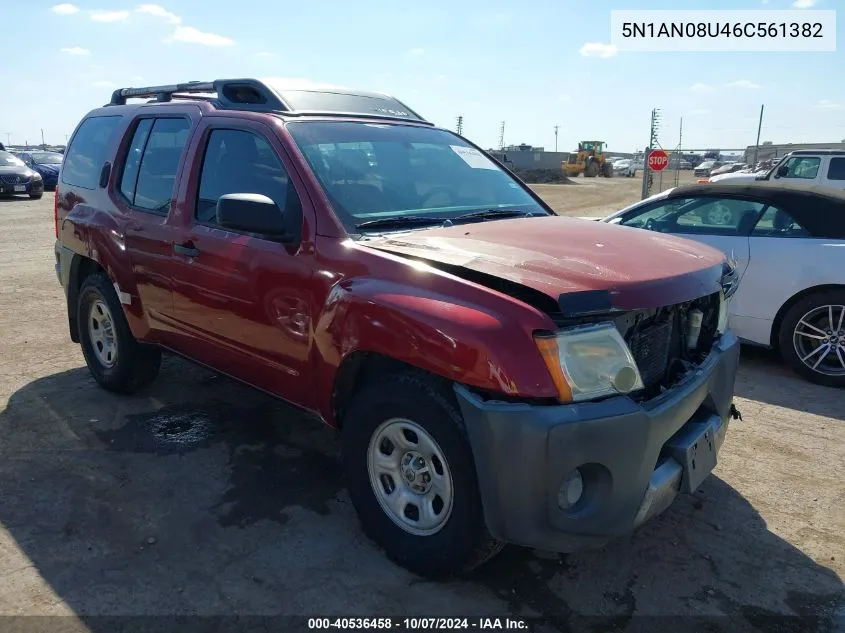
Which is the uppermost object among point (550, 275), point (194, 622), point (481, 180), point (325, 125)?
point (325, 125)

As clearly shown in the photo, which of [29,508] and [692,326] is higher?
[692,326]

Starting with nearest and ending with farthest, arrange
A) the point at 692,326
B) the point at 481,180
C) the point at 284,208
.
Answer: the point at 692,326 → the point at 284,208 → the point at 481,180

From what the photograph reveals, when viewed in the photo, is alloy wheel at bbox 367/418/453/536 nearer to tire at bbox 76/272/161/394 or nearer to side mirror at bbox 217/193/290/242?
side mirror at bbox 217/193/290/242

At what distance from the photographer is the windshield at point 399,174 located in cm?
335

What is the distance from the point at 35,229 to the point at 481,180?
13.0 meters

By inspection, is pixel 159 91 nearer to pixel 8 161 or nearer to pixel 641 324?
pixel 641 324

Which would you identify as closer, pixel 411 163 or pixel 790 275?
pixel 411 163

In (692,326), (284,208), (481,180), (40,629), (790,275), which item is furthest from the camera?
(790,275)

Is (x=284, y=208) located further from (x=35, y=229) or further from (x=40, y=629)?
(x=35, y=229)

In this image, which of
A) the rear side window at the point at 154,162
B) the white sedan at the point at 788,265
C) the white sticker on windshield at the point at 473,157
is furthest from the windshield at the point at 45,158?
the white sedan at the point at 788,265

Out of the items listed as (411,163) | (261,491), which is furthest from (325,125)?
(261,491)

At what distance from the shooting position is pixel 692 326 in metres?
3.12

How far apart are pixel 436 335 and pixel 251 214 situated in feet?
3.81

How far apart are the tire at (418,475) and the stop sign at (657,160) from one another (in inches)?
569
